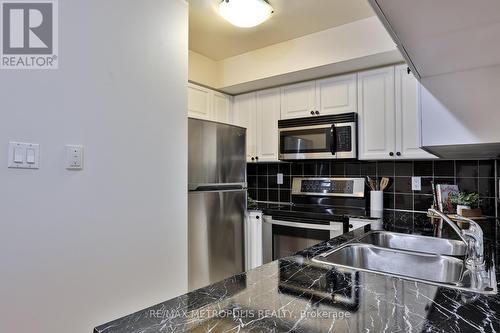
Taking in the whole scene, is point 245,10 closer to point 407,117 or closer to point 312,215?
point 407,117

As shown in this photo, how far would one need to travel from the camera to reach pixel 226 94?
3.38 m

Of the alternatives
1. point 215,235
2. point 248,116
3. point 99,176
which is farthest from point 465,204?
point 99,176

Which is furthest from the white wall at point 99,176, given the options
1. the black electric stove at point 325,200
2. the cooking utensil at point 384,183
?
the cooking utensil at point 384,183

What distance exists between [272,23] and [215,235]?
1.71 metres

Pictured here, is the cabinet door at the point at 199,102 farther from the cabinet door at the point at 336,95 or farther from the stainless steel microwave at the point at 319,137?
the cabinet door at the point at 336,95

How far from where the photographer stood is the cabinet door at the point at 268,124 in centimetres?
312

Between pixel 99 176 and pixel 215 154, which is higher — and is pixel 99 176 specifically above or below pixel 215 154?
below

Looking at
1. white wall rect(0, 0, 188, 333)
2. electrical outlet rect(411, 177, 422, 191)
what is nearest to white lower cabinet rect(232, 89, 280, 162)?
electrical outlet rect(411, 177, 422, 191)

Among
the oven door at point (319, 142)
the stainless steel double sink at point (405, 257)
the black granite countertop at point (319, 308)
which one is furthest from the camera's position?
the oven door at point (319, 142)

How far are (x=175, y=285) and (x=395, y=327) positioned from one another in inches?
57.9

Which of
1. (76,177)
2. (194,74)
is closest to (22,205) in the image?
(76,177)

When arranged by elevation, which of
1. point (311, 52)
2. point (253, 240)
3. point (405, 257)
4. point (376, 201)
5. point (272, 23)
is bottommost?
point (253, 240)

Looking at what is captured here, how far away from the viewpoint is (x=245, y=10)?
1966 mm

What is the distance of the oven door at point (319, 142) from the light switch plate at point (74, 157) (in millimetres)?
1930
